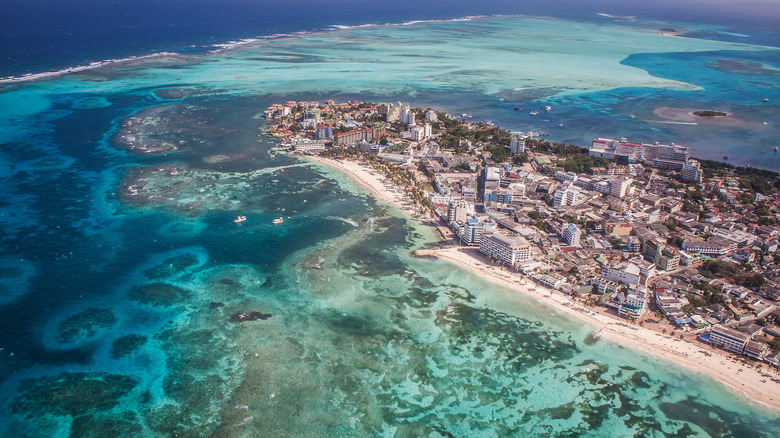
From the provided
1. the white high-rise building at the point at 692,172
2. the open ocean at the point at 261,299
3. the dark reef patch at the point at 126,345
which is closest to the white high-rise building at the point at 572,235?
the open ocean at the point at 261,299

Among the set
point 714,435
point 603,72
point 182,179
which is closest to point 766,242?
point 714,435

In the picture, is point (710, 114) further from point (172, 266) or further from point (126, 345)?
point (126, 345)

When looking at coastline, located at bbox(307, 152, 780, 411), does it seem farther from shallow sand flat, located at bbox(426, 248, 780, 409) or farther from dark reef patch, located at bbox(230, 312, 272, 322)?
dark reef patch, located at bbox(230, 312, 272, 322)

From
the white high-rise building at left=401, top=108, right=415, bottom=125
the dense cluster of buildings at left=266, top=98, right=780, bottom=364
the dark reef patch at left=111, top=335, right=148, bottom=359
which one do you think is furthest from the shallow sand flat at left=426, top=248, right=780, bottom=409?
the white high-rise building at left=401, top=108, right=415, bottom=125

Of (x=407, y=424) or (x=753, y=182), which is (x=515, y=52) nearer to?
(x=753, y=182)

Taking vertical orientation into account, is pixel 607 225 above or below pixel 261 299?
above

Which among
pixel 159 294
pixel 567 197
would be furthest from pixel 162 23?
pixel 567 197
